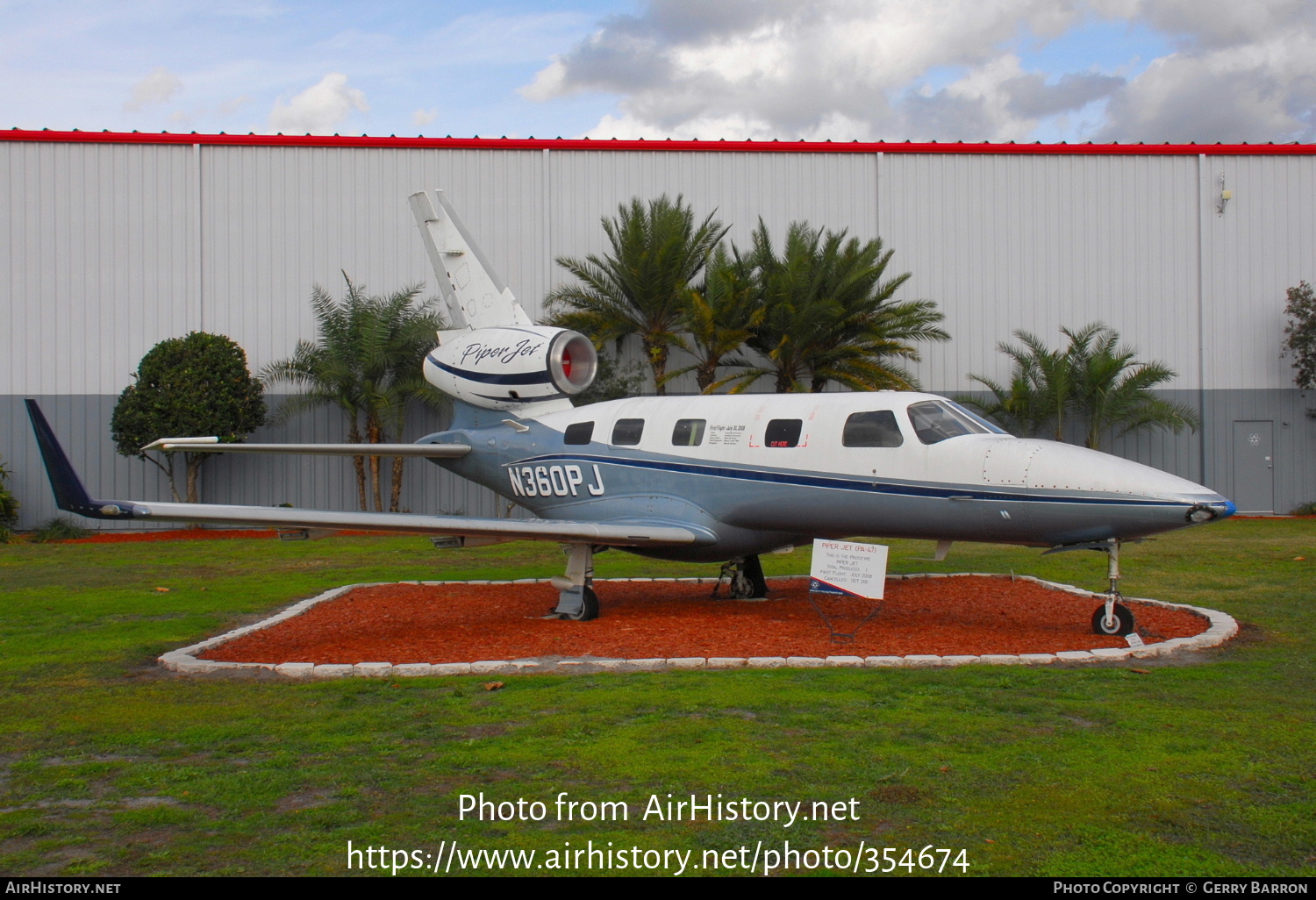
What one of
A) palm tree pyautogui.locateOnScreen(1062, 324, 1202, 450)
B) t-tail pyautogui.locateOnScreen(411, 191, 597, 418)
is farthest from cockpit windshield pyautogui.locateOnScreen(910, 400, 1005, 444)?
palm tree pyautogui.locateOnScreen(1062, 324, 1202, 450)

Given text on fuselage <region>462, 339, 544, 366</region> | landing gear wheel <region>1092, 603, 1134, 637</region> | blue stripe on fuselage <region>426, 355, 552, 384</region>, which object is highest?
text on fuselage <region>462, 339, 544, 366</region>

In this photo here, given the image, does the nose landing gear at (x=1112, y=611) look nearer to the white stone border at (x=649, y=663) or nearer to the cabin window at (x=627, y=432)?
the white stone border at (x=649, y=663)

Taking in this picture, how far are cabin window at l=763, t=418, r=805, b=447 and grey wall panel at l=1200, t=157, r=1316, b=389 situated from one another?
71.2 feet

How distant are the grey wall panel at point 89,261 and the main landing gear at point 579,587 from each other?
62.9 ft

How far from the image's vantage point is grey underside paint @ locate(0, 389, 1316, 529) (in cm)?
2655

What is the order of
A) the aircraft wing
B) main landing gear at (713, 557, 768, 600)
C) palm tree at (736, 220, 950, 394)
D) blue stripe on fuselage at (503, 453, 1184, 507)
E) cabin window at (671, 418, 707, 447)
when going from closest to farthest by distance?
the aircraft wing → blue stripe on fuselage at (503, 453, 1184, 507) → cabin window at (671, 418, 707, 447) → main landing gear at (713, 557, 768, 600) → palm tree at (736, 220, 950, 394)

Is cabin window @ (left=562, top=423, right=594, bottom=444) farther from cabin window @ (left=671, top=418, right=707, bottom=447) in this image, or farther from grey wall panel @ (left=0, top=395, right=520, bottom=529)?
grey wall panel @ (left=0, top=395, right=520, bottom=529)

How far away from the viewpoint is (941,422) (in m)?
11.0

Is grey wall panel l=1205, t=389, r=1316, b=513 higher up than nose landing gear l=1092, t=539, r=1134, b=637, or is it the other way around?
grey wall panel l=1205, t=389, r=1316, b=513

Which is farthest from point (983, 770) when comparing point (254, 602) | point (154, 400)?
point (154, 400)

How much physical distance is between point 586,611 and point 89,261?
2166 cm

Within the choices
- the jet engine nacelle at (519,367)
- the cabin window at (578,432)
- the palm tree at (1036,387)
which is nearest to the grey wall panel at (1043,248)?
the palm tree at (1036,387)

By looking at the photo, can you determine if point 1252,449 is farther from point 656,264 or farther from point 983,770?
point 983,770

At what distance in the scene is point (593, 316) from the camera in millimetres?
25750
